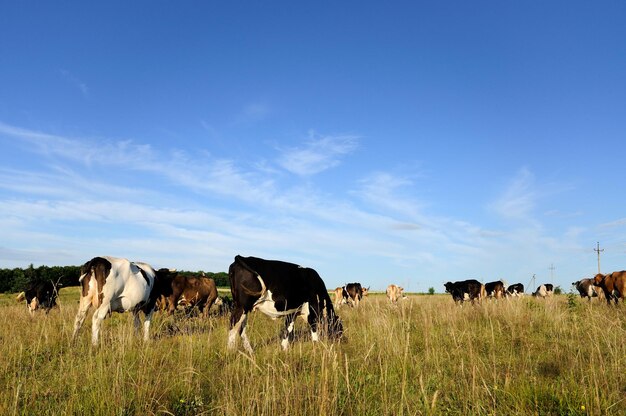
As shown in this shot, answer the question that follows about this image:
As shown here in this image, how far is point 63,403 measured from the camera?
4527 millimetres

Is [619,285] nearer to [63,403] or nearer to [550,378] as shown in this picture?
[550,378]

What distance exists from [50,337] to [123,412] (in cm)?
595

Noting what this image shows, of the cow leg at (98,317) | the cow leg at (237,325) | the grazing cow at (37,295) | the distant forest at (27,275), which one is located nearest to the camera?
the cow leg at (237,325)

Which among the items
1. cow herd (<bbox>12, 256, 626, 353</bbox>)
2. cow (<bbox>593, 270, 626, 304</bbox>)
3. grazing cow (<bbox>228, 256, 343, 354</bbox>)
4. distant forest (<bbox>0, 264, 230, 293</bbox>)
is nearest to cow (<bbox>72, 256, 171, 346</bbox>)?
cow herd (<bbox>12, 256, 626, 353</bbox>)

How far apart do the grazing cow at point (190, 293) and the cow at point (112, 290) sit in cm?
436

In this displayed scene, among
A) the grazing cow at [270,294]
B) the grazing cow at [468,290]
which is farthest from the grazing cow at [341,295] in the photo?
the grazing cow at [270,294]

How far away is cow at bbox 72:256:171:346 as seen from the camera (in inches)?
388

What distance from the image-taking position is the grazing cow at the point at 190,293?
52.1 ft

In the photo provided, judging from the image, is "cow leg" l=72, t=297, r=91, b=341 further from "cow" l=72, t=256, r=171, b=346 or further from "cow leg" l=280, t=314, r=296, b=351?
"cow leg" l=280, t=314, r=296, b=351

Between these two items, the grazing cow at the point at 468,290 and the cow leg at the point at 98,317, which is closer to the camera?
the cow leg at the point at 98,317

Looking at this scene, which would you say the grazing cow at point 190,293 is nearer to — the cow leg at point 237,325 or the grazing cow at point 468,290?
the cow leg at point 237,325

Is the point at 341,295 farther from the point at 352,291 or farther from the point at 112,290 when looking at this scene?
the point at 112,290

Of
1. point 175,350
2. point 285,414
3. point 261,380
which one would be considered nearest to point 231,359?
point 175,350

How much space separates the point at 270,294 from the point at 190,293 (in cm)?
804
